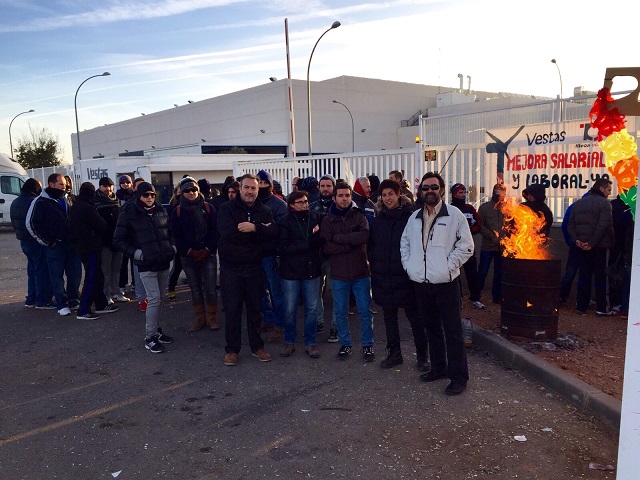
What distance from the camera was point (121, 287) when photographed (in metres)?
9.42

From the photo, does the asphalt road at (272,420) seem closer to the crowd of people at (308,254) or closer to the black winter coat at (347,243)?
the crowd of people at (308,254)

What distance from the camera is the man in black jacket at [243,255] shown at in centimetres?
554

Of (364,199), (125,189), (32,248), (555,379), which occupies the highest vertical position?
(125,189)

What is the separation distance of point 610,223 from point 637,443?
5105 millimetres

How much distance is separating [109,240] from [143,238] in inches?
90.6

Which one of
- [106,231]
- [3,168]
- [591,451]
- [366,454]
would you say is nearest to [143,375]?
[366,454]

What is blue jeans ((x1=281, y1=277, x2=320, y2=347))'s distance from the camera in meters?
5.83

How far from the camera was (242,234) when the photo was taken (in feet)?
18.2

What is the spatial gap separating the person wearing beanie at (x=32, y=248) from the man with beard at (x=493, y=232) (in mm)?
6767

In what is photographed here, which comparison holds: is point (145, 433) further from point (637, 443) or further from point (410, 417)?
point (637, 443)

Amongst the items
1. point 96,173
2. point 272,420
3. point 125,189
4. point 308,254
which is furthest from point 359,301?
point 96,173

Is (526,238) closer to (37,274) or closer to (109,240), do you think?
(109,240)

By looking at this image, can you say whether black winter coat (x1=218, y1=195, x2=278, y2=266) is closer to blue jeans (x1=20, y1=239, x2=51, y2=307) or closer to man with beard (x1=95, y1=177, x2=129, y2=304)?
man with beard (x1=95, y1=177, x2=129, y2=304)

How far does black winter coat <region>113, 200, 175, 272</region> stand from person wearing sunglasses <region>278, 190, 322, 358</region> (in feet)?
4.63
